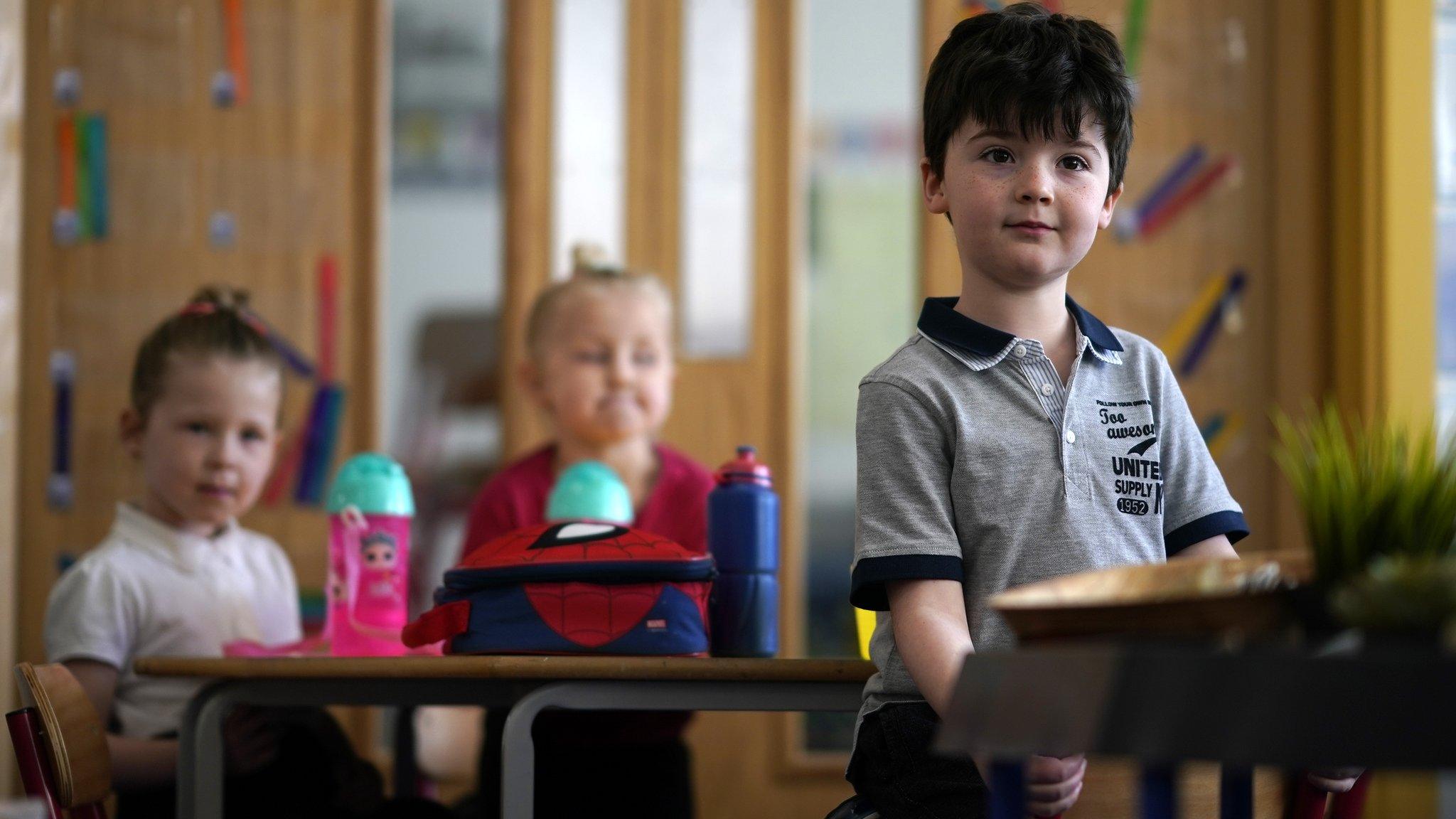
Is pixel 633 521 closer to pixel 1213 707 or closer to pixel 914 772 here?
pixel 914 772

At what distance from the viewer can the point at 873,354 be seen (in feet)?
8.87

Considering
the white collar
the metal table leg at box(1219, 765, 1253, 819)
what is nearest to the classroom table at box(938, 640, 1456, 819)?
the metal table leg at box(1219, 765, 1253, 819)

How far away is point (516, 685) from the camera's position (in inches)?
54.9

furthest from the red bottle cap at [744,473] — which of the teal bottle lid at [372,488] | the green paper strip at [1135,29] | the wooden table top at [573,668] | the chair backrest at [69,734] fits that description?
the green paper strip at [1135,29]

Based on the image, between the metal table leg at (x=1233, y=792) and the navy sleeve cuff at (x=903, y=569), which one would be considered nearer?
the metal table leg at (x=1233, y=792)

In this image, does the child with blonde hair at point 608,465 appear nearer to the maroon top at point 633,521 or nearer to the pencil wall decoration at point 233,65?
the maroon top at point 633,521

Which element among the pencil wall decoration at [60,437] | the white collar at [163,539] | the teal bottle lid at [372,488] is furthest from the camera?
the pencil wall decoration at [60,437]

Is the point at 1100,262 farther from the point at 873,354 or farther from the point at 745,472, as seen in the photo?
Result: the point at 745,472

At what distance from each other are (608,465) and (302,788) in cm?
59

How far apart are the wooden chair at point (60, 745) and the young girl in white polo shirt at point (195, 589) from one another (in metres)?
0.28

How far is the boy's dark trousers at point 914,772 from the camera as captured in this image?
3.44ft

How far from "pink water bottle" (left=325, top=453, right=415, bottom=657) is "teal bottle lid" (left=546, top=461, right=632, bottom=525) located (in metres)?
0.18

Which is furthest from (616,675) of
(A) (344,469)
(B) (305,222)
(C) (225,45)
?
(C) (225,45)

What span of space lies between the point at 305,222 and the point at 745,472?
1580mm
